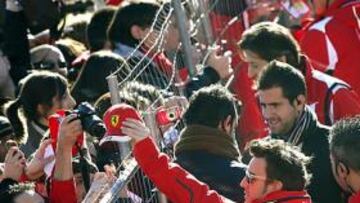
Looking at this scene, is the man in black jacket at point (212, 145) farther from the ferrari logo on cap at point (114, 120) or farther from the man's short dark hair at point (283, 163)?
the ferrari logo on cap at point (114, 120)

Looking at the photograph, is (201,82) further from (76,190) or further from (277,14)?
(277,14)

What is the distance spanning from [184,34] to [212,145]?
199cm

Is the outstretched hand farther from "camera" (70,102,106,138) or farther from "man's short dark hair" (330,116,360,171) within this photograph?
"man's short dark hair" (330,116,360,171)

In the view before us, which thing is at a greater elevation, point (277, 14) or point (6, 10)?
point (6, 10)

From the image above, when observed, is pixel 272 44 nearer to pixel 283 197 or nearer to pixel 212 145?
pixel 212 145

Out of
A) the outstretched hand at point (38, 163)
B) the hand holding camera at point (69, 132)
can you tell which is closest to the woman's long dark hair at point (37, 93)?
the outstretched hand at point (38, 163)

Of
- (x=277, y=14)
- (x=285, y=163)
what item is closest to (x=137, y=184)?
(x=285, y=163)

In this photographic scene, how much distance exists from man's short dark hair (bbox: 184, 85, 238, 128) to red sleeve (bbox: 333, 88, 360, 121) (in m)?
0.78

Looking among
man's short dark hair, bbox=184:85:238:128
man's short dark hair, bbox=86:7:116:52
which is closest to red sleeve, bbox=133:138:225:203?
man's short dark hair, bbox=184:85:238:128

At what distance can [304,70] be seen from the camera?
22.2ft

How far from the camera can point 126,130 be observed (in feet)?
16.6

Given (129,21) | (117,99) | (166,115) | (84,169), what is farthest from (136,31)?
(84,169)

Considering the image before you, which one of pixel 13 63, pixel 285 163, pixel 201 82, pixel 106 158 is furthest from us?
pixel 13 63

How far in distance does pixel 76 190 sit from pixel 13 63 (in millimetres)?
2989
